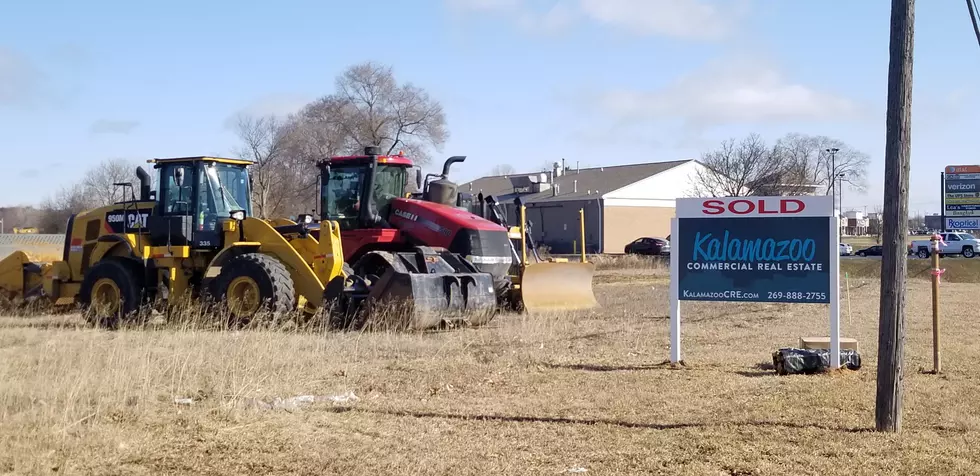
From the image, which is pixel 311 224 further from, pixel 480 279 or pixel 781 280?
pixel 781 280

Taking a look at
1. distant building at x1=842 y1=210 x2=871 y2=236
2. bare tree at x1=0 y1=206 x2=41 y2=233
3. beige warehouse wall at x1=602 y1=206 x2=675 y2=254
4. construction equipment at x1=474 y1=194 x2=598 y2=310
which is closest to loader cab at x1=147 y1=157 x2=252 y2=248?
construction equipment at x1=474 y1=194 x2=598 y2=310

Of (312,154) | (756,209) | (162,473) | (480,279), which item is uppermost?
(312,154)

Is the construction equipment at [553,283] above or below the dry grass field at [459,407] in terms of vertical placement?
above

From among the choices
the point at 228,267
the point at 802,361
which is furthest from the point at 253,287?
the point at 802,361

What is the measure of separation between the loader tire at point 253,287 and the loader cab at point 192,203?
1261mm

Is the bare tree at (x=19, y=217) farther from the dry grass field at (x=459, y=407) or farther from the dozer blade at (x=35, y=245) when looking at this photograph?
the dry grass field at (x=459, y=407)

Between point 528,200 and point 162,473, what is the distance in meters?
61.6

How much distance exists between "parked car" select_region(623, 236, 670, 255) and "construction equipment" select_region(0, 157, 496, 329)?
123ft

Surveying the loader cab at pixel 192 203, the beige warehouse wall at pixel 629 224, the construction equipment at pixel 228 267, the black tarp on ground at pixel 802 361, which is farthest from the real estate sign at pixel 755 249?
the beige warehouse wall at pixel 629 224

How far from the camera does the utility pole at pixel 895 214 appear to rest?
7.42 m

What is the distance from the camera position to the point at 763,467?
21.8ft

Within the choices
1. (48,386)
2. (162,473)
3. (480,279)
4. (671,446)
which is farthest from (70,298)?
(671,446)

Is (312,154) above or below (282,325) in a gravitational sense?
above

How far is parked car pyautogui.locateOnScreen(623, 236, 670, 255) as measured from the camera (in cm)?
5330
